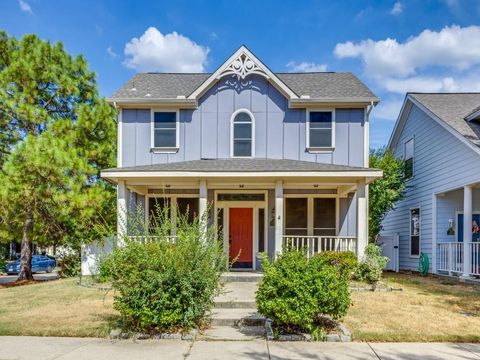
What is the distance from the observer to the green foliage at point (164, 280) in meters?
6.22

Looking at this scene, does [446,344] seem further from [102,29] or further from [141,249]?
[102,29]

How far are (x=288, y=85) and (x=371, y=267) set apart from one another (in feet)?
24.2

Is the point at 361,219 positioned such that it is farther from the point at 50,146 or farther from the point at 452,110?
the point at 50,146

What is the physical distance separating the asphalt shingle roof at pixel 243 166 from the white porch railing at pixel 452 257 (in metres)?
4.84

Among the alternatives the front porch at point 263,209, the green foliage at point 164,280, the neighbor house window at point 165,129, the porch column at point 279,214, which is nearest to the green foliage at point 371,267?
the front porch at point 263,209

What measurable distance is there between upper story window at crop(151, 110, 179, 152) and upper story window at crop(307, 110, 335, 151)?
14.9ft

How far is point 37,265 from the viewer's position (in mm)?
25500

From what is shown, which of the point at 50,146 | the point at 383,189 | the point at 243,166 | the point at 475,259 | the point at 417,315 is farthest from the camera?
the point at 383,189

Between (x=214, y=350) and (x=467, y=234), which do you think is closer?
(x=214, y=350)

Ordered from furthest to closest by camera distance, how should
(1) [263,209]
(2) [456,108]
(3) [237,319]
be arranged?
1. (2) [456,108]
2. (1) [263,209]
3. (3) [237,319]

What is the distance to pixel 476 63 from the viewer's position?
17.0m

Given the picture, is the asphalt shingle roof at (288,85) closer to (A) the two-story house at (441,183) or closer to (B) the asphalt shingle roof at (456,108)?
(B) the asphalt shingle roof at (456,108)

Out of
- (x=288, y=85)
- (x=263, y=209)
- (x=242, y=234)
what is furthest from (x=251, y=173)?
(x=288, y=85)

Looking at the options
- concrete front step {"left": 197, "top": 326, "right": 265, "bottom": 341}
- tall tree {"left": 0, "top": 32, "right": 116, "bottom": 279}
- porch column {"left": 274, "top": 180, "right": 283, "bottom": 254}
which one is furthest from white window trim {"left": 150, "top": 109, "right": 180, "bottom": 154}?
concrete front step {"left": 197, "top": 326, "right": 265, "bottom": 341}
